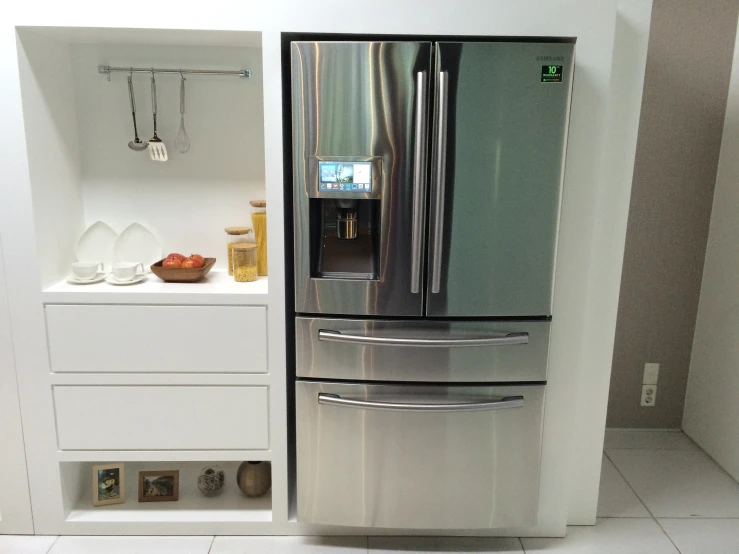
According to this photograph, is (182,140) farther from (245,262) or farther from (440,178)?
(440,178)

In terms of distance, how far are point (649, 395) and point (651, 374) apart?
11cm

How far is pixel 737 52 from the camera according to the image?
244 cm

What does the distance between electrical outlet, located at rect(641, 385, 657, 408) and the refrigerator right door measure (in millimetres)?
1302

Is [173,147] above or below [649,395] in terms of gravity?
above

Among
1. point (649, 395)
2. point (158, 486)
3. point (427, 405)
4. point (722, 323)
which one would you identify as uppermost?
point (722, 323)

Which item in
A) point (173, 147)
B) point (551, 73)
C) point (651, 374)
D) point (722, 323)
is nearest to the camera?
point (551, 73)

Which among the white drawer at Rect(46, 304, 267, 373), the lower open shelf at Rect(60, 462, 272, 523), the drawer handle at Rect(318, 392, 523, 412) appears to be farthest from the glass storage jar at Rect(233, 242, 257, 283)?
the lower open shelf at Rect(60, 462, 272, 523)

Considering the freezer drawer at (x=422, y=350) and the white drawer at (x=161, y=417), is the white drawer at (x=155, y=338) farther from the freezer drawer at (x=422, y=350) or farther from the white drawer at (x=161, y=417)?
the freezer drawer at (x=422, y=350)

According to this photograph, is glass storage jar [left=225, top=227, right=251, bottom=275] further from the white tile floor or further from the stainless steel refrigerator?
the white tile floor

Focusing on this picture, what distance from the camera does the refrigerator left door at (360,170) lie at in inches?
64.0

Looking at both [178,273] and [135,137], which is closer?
[178,273]

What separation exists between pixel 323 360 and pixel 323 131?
28.0 inches

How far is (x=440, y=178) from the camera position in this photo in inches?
65.9

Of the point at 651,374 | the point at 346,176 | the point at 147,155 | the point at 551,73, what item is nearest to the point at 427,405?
the point at 346,176
